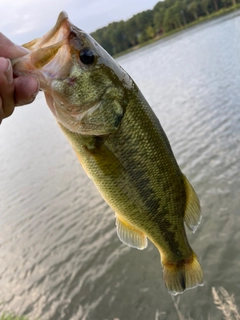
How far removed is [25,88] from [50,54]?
334 mm

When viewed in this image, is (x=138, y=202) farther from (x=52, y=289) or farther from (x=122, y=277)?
(x=52, y=289)

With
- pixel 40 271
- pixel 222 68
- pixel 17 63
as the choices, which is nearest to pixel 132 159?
pixel 17 63

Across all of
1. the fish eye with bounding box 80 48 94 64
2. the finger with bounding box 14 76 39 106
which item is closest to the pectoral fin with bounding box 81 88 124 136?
the fish eye with bounding box 80 48 94 64

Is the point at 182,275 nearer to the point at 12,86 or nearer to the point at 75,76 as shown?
the point at 75,76

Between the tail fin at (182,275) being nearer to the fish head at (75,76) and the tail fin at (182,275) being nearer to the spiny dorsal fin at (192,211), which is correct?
the spiny dorsal fin at (192,211)

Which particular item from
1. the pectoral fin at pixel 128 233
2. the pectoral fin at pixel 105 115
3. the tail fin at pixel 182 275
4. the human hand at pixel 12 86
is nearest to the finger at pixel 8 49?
the human hand at pixel 12 86

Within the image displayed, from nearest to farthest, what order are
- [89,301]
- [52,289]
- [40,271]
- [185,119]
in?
[89,301] → [52,289] → [40,271] → [185,119]

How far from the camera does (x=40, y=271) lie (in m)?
8.41

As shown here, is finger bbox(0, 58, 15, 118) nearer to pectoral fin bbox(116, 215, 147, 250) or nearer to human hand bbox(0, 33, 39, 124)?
human hand bbox(0, 33, 39, 124)

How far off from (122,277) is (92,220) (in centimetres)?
266

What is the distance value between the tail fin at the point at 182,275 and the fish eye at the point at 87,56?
180 centimetres

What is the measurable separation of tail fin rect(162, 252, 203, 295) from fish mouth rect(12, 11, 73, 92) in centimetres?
183

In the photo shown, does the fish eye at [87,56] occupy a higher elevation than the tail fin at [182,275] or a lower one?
higher

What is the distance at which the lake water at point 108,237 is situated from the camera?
20.7ft
